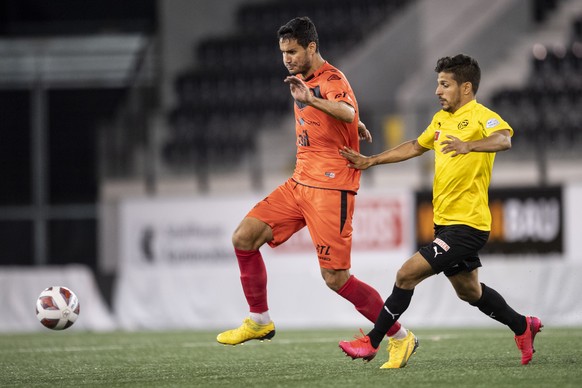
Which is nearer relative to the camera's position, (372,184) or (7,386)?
(7,386)

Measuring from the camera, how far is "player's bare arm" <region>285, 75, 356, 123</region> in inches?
244

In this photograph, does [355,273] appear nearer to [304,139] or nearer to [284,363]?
[284,363]

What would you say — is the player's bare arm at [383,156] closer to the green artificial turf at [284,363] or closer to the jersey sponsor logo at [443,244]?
the jersey sponsor logo at [443,244]

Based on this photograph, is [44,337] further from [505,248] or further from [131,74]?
[131,74]

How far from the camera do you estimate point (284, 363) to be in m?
6.96

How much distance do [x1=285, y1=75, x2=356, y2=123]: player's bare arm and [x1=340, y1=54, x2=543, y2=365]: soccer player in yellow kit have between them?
1.63ft

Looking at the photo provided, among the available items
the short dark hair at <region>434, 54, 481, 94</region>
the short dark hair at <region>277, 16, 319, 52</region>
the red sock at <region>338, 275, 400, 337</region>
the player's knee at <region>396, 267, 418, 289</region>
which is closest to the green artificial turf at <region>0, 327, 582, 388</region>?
the red sock at <region>338, 275, 400, 337</region>

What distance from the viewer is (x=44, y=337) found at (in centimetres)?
1080

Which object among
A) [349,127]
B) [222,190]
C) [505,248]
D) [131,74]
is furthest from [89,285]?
[131,74]

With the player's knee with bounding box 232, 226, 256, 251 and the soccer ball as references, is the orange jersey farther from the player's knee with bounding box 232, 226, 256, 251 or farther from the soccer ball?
the soccer ball

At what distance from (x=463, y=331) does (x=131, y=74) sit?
11.9 metres

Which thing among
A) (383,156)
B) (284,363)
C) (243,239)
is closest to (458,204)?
(383,156)

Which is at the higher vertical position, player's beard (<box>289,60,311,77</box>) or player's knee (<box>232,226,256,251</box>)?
player's beard (<box>289,60,311,77</box>)

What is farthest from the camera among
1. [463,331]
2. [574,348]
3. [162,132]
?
[162,132]
